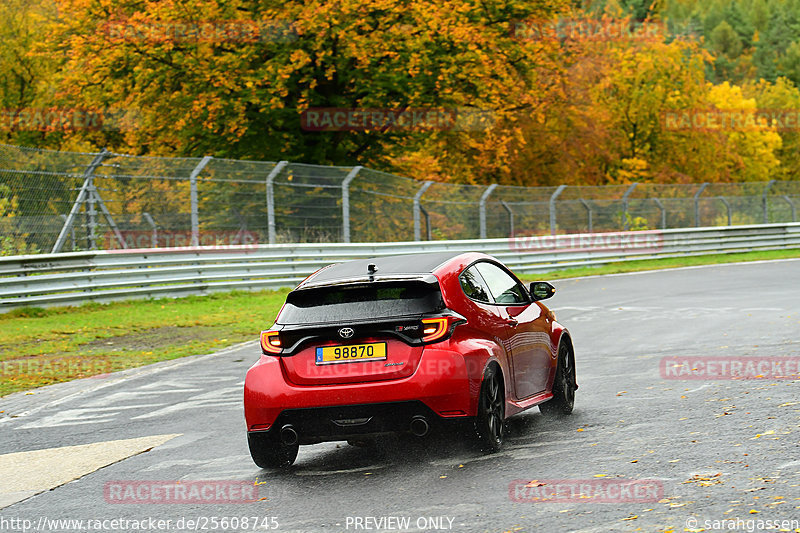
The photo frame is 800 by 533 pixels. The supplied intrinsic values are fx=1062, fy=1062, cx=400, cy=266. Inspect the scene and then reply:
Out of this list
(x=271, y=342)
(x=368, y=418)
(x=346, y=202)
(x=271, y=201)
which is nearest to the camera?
(x=368, y=418)

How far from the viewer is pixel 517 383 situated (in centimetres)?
781

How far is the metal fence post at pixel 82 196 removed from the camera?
19.2 meters

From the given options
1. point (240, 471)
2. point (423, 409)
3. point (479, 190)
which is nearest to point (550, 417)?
point (423, 409)

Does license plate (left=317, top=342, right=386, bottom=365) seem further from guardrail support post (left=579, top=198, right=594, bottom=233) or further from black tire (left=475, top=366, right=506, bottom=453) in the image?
guardrail support post (left=579, top=198, right=594, bottom=233)

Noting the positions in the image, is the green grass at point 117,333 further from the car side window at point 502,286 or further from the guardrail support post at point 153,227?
the car side window at point 502,286

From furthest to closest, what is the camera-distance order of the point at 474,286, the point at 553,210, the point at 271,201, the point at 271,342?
the point at 553,210 → the point at 271,201 → the point at 474,286 → the point at 271,342

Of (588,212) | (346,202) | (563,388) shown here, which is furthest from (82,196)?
(588,212)

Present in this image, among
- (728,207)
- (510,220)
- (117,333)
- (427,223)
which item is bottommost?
(728,207)

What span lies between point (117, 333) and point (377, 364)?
9876mm

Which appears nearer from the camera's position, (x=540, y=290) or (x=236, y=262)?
(x=540, y=290)

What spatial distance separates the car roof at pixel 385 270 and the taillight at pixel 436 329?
0.36 m

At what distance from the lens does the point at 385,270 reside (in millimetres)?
7570

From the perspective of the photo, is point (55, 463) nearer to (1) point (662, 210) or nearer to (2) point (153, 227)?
(2) point (153, 227)

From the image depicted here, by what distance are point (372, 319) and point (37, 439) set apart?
3.35m
